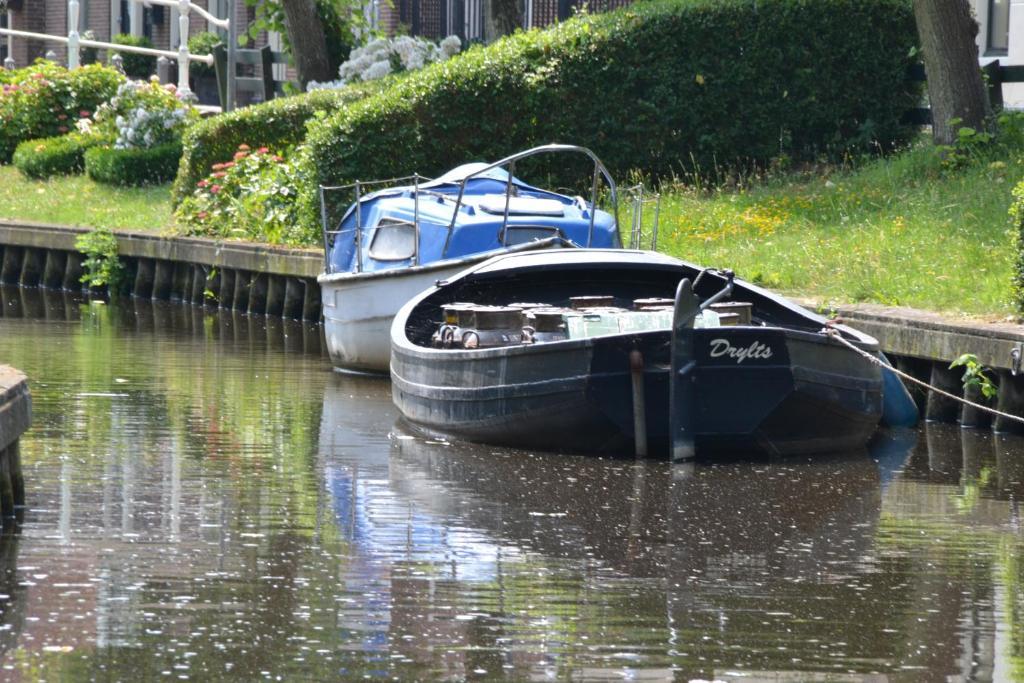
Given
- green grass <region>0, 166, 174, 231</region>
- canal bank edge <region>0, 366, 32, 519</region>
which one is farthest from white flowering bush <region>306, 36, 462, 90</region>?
canal bank edge <region>0, 366, 32, 519</region>

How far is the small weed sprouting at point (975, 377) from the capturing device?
13656mm

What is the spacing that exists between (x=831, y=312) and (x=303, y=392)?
425 cm

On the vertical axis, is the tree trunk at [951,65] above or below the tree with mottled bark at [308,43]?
below

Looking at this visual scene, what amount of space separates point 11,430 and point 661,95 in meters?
13.4

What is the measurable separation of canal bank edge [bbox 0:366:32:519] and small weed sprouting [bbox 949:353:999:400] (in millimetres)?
6623

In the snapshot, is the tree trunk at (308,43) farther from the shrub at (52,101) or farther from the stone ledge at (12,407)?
the stone ledge at (12,407)

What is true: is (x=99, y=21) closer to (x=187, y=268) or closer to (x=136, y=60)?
(x=136, y=60)

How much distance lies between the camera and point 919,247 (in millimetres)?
16797

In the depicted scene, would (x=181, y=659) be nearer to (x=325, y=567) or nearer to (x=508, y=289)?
(x=325, y=567)

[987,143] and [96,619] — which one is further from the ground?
[987,143]

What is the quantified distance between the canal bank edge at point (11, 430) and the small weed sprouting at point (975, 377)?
6623 mm

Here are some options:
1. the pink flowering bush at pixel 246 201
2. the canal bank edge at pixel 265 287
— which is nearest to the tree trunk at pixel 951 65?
the canal bank edge at pixel 265 287

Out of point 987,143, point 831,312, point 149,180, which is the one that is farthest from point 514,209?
point 149,180

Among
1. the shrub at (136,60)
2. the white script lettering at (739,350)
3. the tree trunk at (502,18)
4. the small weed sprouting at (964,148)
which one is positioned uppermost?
the shrub at (136,60)
